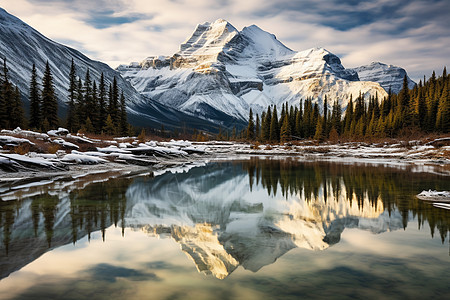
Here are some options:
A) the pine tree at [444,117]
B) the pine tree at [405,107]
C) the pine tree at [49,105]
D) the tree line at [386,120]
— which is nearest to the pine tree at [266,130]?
the tree line at [386,120]

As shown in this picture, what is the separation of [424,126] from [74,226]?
8389 centimetres

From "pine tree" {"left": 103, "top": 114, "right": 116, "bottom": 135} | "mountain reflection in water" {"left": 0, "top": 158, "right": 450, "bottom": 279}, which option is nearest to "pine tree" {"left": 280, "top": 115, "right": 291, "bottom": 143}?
"pine tree" {"left": 103, "top": 114, "right": 116, "bottom": 135}

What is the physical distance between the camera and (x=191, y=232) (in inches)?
321

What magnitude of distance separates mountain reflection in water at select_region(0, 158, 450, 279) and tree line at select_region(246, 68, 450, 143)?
67535 mm

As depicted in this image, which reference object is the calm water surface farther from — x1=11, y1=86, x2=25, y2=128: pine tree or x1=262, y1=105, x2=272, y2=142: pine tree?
x1=262, y1=105, x2=272, y2=142: pine tree

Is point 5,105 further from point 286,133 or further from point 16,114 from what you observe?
point 286,133

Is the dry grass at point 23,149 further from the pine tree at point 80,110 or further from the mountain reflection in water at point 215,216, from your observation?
the pine tree at point 80,110

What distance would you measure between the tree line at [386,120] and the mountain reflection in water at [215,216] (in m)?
67.5

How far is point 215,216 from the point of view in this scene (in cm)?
996

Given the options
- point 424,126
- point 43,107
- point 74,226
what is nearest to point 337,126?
point 424,126

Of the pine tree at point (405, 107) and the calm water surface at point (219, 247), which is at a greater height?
the pine tree at point (405, 107)

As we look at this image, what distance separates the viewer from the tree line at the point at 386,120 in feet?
239

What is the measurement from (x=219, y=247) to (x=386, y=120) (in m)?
85.1

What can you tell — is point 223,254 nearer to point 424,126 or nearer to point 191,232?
point 191,232
